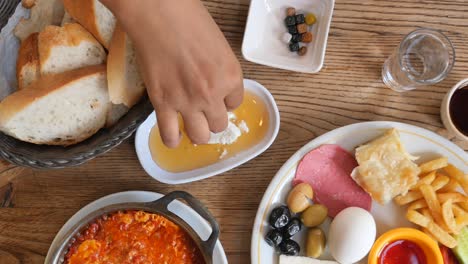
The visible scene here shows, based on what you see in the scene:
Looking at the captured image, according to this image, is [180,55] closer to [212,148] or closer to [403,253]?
[212,148]

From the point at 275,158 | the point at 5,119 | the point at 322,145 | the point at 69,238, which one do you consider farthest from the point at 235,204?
the point at 5,119

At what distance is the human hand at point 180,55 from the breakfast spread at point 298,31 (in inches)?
21.5

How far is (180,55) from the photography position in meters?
1.08

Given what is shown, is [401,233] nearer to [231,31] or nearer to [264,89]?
→ [264,89]

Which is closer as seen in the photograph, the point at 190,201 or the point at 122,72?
the point at 122,72

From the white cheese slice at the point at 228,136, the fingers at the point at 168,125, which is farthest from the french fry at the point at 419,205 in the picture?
the fingers at the point at 168,125

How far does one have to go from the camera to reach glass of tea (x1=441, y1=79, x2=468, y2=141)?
1.63 meters

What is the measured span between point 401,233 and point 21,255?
1.24m

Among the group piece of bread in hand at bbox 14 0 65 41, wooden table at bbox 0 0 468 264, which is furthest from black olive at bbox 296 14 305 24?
piece of bread in hand at bbox 14 0 65 41

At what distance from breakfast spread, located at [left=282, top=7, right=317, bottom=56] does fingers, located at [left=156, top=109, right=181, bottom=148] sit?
1.99 ft

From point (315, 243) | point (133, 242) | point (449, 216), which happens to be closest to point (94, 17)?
point (133, 242)

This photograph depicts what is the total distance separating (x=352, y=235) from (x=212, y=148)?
53 cm

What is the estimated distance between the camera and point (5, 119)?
1377 millimetres

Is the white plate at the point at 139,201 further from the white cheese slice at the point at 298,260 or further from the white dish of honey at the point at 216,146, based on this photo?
the white cheese slice at the point at 298,260
